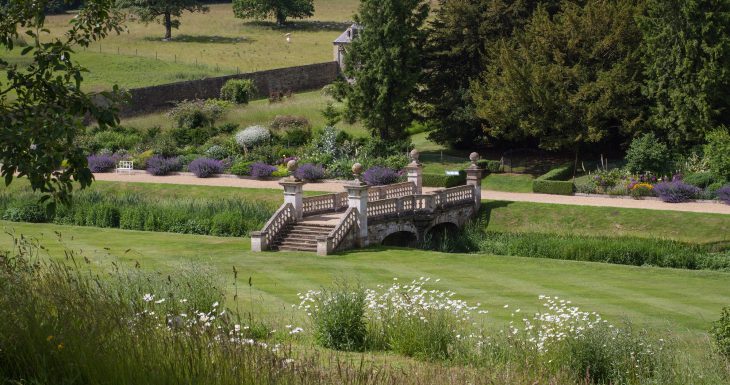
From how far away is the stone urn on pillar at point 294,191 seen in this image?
39750 mm

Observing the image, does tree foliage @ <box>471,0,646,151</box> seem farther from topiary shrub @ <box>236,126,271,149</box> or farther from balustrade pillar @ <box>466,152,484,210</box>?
topiary shrub @ <box>236,126,271,149</box>

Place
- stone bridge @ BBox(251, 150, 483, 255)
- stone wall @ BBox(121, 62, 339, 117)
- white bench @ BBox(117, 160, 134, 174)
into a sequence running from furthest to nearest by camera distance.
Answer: stone wall @ BBox(121, 62, 339, 117)
white bench @ BBox(117, 160, 134, 174)
stone bridge @ BBox(251, 150, 483, 255)

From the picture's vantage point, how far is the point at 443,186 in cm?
5084

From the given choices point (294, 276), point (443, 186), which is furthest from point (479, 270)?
point (443, 186)

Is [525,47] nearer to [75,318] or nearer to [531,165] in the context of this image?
[531,165]

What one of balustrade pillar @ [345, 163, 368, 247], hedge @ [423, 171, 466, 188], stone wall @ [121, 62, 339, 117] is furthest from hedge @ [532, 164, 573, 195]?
stone wall @ [121, 62, 339, 117]

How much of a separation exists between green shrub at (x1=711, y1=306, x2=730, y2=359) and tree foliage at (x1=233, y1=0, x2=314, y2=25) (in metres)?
86.0

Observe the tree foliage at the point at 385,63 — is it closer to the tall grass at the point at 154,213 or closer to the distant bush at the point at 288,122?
the distant bush at the point at 288,122

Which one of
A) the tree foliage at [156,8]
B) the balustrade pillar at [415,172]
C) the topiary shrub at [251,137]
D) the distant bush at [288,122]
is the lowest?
the balustrade pillar at [415,172]

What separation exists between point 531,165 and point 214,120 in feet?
67.3

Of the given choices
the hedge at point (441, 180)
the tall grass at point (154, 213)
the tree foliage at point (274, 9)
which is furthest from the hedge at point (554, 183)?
the tree foliage at point (274, 9)

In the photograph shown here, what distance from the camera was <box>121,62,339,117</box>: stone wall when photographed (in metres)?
71.4

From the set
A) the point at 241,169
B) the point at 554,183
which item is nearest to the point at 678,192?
the point at 554,183

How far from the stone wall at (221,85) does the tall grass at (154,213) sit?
20.5 meters
